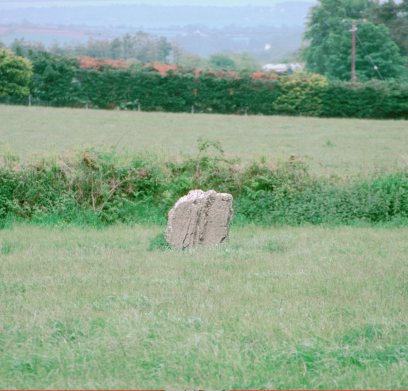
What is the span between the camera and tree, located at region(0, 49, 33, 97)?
56.0 metres

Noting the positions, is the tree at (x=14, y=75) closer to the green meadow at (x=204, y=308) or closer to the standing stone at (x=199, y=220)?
the green meadow at (x=204, y=308)

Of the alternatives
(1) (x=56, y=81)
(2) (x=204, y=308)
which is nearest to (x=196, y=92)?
(1) (x=56, y=81)

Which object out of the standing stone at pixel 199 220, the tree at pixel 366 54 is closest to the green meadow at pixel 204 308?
the standing stone at pixel 199 220

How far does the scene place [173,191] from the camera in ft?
48.0

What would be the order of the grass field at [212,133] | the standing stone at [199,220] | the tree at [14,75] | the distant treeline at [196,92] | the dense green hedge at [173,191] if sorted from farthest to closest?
the tree at [14,75] → the distant treeline at [196,92] → the grass field at [212,133] → the dense green hedge at [173,191] → the standing stone at [199,220]

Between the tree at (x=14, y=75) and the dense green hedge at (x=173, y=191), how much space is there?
144ft

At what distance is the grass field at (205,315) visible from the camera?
19.1 feet

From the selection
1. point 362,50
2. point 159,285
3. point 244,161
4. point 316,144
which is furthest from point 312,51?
point 159,285

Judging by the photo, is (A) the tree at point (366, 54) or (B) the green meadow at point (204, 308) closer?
(B) the green meadow at point (204, 308)

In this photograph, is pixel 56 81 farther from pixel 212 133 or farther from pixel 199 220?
pixel 199 220

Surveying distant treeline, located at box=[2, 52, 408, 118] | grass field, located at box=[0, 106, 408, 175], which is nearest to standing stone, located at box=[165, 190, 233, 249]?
grass field, located at box=[0, 106, 408, 175]

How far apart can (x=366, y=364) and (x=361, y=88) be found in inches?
1850

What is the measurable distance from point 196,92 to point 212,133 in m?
18.4

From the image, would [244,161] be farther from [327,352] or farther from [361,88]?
[361,88]
